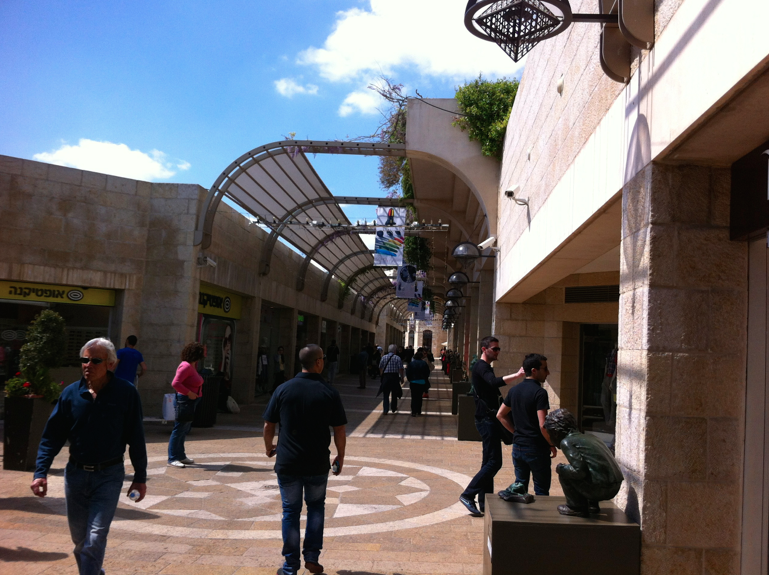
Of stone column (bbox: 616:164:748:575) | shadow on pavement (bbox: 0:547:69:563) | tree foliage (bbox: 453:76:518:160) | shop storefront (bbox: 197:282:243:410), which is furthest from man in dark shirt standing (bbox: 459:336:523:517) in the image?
shop storefront (bbox: 197:282:243:410)

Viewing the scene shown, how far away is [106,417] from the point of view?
13.1 ft

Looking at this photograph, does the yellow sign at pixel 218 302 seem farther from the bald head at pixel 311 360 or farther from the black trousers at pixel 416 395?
the bald head at pixel 311 360

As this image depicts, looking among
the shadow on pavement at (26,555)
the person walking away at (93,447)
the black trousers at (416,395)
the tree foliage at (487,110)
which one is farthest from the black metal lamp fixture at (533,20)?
the black trousers at (416,395)

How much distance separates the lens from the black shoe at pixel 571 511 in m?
3.90

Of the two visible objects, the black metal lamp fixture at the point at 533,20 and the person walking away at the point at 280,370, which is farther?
the person walking away at the point at 280,370

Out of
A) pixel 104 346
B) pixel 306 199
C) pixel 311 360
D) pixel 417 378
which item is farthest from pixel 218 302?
pixel 104 346

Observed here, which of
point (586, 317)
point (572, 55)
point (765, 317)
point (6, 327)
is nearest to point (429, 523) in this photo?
point (765, 317)

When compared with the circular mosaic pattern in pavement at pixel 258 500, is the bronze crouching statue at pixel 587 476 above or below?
above

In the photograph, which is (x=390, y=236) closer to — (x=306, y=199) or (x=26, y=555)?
(x=306, y=199)

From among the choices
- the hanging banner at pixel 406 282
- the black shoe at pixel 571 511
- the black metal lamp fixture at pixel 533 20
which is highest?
the hanging banner at pixel 406 282

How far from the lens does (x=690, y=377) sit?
365cm

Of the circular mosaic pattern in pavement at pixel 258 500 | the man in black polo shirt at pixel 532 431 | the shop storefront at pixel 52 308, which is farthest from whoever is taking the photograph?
the shop storefront at pixel 52 308

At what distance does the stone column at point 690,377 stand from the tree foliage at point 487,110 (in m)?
9.98

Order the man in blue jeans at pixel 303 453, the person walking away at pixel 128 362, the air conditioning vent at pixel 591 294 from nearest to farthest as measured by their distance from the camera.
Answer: the man in blue jeans at pixel 303 453, the person walking away at pixel 128 362, the air conditioning vent at pixel 591 294
